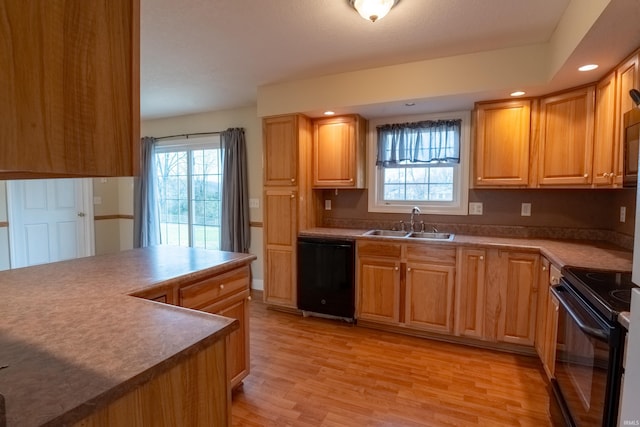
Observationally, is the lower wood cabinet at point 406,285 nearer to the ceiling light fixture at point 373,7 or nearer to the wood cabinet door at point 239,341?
the wood cabinet door at point 239,341

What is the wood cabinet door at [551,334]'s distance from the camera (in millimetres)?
2021

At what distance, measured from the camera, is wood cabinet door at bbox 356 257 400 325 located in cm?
298

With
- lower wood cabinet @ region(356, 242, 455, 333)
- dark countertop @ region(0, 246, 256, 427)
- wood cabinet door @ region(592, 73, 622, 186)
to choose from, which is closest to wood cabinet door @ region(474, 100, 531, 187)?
wood cabinet door @ region(592, 73, 622, 186)

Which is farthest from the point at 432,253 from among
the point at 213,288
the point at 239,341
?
the point at 213,288

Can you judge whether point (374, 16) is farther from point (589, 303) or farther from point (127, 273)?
point (127, 273)

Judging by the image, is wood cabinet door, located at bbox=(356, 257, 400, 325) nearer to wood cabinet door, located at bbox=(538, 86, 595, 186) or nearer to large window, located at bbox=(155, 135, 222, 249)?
wood cabinet door, located at bbox=(538, 86, 595, 186)

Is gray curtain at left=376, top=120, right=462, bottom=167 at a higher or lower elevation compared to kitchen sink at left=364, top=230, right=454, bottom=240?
higher

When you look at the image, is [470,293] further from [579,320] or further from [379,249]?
[579,320]

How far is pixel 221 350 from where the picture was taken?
1072mm

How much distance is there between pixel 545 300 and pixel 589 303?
3.21 feet

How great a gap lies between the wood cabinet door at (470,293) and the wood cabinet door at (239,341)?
1.80 metres

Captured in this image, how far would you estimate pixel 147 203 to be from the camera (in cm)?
486

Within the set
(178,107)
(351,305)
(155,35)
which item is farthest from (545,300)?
(178,107)

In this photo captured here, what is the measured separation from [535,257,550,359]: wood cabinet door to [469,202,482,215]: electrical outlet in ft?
2.82
